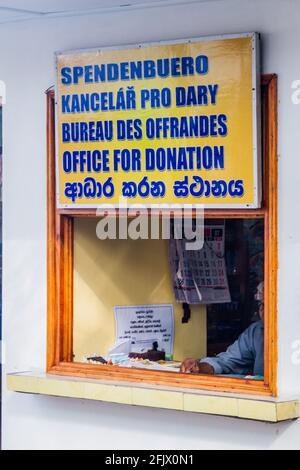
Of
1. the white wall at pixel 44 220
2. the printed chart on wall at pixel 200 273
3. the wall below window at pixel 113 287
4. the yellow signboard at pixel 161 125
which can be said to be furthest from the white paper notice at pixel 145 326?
the yellow signboard at pixel 161 125

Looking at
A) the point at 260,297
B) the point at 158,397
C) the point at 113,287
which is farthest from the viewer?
the point at 113,287

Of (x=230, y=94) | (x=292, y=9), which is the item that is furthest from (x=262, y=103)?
(x=292, y=9)

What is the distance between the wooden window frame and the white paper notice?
43cm

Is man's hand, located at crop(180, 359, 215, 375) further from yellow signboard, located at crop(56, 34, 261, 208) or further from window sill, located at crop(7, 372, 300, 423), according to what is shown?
yellow signboard, located at crop(56, 34, 261, 208)

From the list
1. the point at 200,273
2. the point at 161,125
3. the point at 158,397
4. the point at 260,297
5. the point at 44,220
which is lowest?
the point at 158,397

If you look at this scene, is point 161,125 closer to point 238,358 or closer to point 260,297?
point 260,297

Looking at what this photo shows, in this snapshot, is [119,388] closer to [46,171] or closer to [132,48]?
[46,171]

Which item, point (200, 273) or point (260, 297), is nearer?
point (260, 297)

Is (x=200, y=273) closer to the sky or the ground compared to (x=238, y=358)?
closer to the sky

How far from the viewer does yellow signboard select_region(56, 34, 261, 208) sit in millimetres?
4887

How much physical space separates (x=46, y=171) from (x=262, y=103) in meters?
1.34

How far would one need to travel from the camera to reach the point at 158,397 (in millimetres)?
5066

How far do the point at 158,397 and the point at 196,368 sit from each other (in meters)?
0.36

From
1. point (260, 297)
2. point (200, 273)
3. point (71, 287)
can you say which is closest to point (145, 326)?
point (200, 273)
